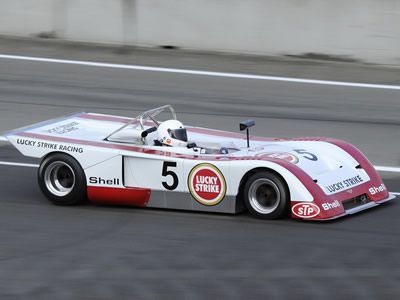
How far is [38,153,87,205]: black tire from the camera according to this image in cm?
1027

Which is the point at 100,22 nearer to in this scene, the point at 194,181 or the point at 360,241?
the point at 194,181

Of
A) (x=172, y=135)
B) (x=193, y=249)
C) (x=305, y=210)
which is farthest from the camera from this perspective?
(x=172, y=135)

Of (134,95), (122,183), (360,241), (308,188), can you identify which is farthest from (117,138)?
(134,95)

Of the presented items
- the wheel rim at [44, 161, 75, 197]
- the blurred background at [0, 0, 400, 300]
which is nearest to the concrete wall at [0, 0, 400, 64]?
the blurred background at [0, 0, 400, 300]

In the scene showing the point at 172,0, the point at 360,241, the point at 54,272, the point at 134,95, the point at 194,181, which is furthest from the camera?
the point at 172,0

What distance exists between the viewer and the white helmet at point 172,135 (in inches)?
400

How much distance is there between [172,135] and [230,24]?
26.0 ft

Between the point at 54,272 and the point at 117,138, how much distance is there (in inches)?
108

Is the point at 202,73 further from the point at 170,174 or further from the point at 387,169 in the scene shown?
the point at 170,174

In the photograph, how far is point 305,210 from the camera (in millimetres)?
9312

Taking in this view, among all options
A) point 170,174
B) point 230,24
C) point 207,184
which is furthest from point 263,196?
point 230,24

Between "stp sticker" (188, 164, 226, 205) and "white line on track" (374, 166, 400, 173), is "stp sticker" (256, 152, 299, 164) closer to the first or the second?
"stp sticker" (188, 164, 226, 205)

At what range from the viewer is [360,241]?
891 cm

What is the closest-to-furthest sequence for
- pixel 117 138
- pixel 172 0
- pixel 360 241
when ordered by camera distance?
pixel 360 241
pixel 117 138
pixel 172 0
